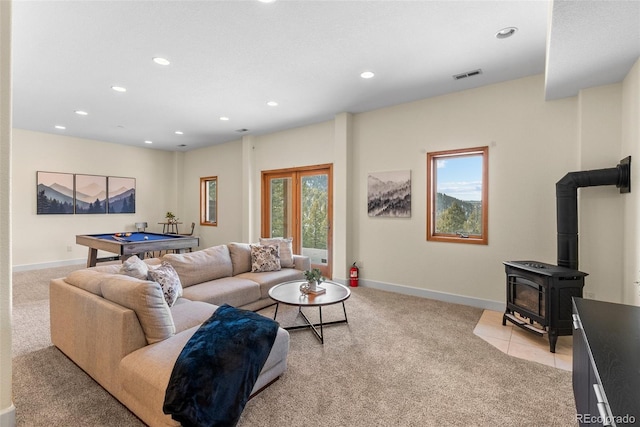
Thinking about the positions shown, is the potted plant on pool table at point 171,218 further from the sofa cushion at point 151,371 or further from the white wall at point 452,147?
the sofa cushion at point 151,371

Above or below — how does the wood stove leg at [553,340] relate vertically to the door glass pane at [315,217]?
below

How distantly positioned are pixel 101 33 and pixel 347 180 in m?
3.60

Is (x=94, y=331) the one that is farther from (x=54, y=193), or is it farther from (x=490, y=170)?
(x=54, y=193)

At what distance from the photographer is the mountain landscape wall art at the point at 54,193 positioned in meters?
6.33

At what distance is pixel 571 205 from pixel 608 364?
2.51 metres

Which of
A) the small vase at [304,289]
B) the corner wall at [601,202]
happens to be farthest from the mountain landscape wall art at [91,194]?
the corner wall at [601,202]

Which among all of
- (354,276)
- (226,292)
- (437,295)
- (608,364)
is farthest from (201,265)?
(608,364)

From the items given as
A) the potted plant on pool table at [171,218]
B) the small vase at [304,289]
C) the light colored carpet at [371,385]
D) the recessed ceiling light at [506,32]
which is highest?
the recessed ceiling light at [506,32]

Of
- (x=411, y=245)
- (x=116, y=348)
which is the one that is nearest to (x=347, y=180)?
(x=411, y=245)

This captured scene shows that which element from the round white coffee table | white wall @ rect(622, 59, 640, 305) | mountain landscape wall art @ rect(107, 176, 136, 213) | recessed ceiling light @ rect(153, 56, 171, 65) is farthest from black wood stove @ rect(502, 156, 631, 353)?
mountain landscape wall art @ rect(107, 176, 136, 213)

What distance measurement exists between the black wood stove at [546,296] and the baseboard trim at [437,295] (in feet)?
2.26

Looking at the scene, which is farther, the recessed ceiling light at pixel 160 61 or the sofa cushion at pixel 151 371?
the recessed ceiling light at pixel 160 61

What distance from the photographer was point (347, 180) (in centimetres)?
509

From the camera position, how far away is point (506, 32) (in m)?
2.73
